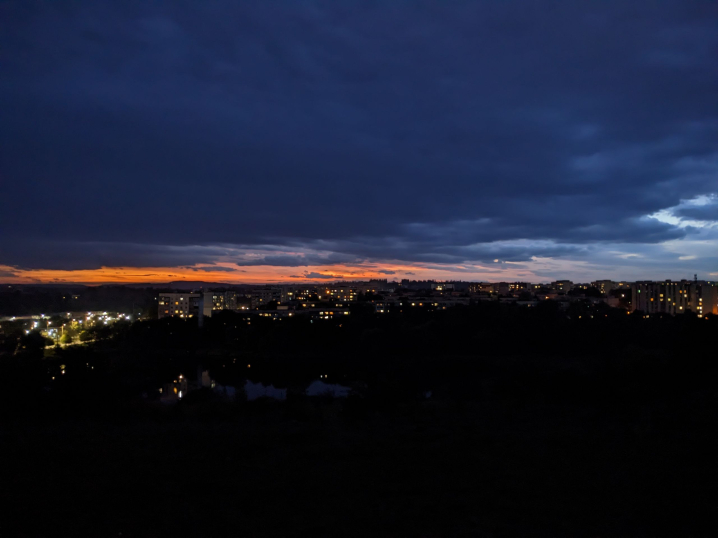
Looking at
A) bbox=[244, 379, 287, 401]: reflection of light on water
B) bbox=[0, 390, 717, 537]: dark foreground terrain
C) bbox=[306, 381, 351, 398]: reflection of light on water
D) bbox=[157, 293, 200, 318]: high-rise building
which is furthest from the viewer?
bbox=[157, 293, 200, 318]: high-rise building

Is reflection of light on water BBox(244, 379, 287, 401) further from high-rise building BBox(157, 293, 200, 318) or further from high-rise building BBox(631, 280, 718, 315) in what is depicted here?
high-rise building BBox(631, 280, 718, 315)

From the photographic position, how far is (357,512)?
4.98 m

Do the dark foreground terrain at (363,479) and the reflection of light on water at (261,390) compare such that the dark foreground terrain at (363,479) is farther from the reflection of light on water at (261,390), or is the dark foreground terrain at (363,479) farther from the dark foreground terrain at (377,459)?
the reflection of light on water at (261,390)

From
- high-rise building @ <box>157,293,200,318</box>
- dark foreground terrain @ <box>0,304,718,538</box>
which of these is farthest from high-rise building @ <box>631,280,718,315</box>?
high-rise building @ <box>157,293,200,318</box>

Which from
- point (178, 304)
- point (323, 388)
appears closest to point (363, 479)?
point (323, 388)

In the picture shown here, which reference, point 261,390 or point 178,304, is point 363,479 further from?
point 178,304

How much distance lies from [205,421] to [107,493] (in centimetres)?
458

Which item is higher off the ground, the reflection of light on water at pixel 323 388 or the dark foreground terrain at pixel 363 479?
the dark foreground terrain at pixel 363 479

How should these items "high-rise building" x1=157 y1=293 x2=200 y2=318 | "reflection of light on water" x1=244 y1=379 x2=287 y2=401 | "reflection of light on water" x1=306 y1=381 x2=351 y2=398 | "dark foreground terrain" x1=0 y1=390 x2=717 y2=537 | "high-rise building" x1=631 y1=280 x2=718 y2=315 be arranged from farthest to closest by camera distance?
"high-rise building" x1=157 y1=293 x2=200 y2=318, "high-rise building" x1=631 y1=280 x2=718 y2=315, "reflection of light on water" x1=306 y1=381 x2=351 y2=398, "reflection of light on water" x1=244 y1=379 x2=287 y2=401, "dark foreground terrain" x1=0 y1=390 x2=717 y2=537

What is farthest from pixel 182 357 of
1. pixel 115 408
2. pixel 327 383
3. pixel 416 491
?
pixel 416 491

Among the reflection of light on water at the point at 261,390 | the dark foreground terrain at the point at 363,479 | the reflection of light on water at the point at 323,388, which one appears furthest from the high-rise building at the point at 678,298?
the dark foreground terrain at the point at 363,479

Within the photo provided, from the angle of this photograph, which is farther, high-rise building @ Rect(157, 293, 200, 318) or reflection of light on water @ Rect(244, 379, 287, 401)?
high-rise building @ Rect(157, 293, 200, 318)

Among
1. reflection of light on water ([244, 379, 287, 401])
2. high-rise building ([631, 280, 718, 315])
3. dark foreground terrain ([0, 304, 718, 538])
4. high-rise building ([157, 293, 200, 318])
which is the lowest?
reflection of light on water ([244, 379, 287, 401])

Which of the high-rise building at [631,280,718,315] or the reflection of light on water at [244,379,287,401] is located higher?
the high-rise building at [631,280,718,315]
